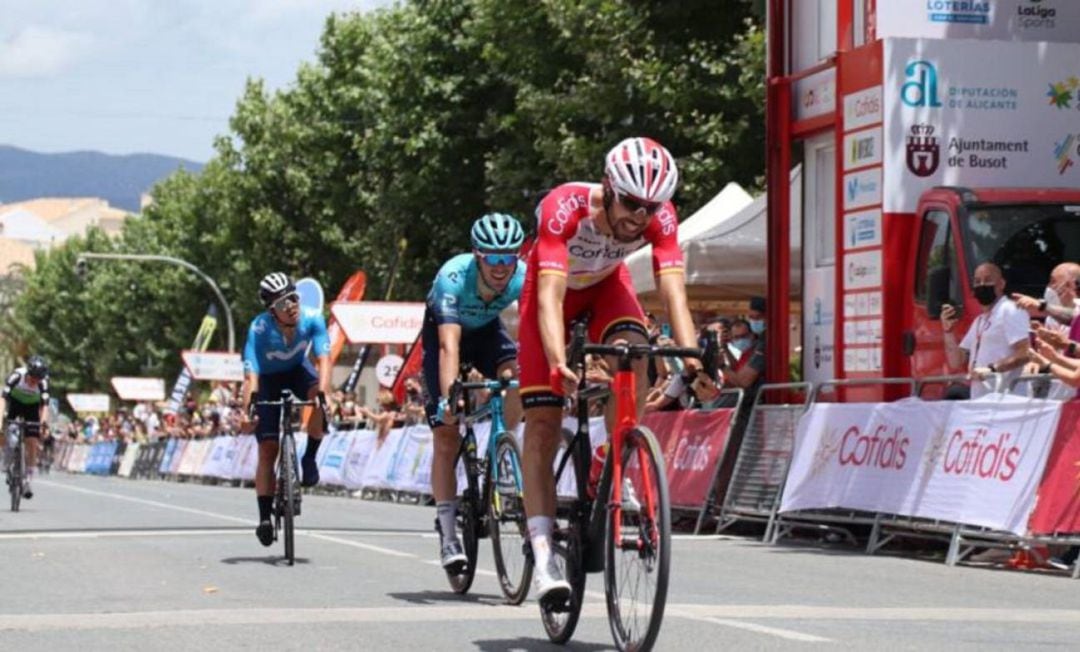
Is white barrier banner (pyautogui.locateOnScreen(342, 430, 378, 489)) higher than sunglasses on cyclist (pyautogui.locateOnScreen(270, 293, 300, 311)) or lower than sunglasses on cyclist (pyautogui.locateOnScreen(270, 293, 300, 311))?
lower

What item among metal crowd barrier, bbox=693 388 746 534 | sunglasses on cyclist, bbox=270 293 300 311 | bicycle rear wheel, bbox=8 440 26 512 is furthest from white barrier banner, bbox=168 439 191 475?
sunglasses on cyclist, bbox=270 293 300 311

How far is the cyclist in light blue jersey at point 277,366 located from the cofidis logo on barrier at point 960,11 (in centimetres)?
582

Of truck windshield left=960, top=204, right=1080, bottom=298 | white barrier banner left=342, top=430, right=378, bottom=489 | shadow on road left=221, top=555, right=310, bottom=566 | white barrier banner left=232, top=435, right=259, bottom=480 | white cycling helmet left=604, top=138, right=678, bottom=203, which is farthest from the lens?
white barrier banner left=232, top=435, right=259, bottom=480

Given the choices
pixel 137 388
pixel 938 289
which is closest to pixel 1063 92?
pixel 938 289

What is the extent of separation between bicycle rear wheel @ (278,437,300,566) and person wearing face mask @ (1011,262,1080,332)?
473 centimetres

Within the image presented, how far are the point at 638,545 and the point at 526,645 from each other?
1082mm

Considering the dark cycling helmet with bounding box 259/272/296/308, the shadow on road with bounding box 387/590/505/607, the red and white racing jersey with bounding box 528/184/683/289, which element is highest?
the dark cycling helmet with bounding box 259/272/296/308

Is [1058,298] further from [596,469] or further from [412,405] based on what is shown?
[412,405]

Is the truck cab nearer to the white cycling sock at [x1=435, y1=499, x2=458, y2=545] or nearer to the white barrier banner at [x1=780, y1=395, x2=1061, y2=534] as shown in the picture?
the white barrier banner at [x1=780, y1=395, x2=1061, y2=534]

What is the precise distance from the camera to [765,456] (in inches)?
693

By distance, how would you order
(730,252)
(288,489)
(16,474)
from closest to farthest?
(288,489), (730,252), (16,474)

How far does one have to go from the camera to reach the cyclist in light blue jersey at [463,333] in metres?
11.0

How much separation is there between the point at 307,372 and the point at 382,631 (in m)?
5.20

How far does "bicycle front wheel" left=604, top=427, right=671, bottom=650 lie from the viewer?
7.74 metres
